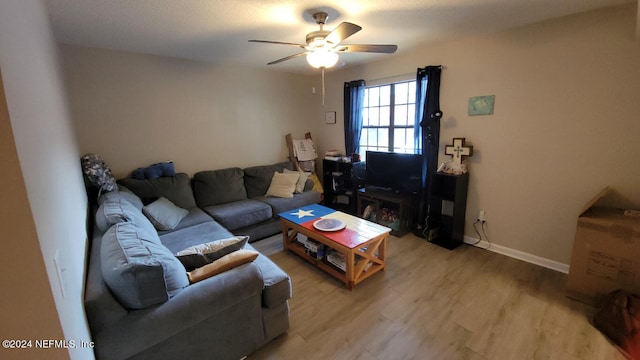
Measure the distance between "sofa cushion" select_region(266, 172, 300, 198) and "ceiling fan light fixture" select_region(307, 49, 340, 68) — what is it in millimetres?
1997

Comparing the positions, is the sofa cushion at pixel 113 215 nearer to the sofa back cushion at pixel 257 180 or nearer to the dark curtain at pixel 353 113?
the sofa back cushion at pixel 257 180

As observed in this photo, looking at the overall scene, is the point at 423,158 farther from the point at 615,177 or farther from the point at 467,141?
the point at 615,177

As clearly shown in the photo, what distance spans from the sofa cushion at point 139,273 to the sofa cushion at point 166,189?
1.69m

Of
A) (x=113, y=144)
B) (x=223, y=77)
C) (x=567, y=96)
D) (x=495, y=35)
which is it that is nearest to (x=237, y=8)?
(x=223, y=77)

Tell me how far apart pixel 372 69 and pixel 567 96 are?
220cm

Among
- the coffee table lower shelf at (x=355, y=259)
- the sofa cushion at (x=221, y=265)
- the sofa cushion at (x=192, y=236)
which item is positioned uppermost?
the sofa cushion at (x=221, y=265)

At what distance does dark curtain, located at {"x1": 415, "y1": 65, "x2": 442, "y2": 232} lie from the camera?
3.15m

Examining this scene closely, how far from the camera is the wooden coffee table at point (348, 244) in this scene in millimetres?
2320

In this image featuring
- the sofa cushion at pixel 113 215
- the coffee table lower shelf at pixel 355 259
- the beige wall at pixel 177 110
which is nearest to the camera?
the sofa cushion at pixel 113 215

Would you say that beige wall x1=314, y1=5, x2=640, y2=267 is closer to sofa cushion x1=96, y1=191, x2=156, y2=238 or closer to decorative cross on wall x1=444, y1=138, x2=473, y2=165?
decorative cross on wall x1=444, y1=138, x2=473, y2=165

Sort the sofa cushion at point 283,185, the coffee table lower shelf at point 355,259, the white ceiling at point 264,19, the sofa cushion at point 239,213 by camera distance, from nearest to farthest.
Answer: the white ceiling at point 264,19 < the coffee table lower shelf at point 355,259 < the sofa cushion at point 239,213 < the sofa cushion at point 283,185

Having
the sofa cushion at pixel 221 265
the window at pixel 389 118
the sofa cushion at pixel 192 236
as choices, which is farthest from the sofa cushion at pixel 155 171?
the window at pixel 389 118

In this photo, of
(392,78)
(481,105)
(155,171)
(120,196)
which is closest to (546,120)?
(481,105)

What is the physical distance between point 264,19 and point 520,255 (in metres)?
3.35
